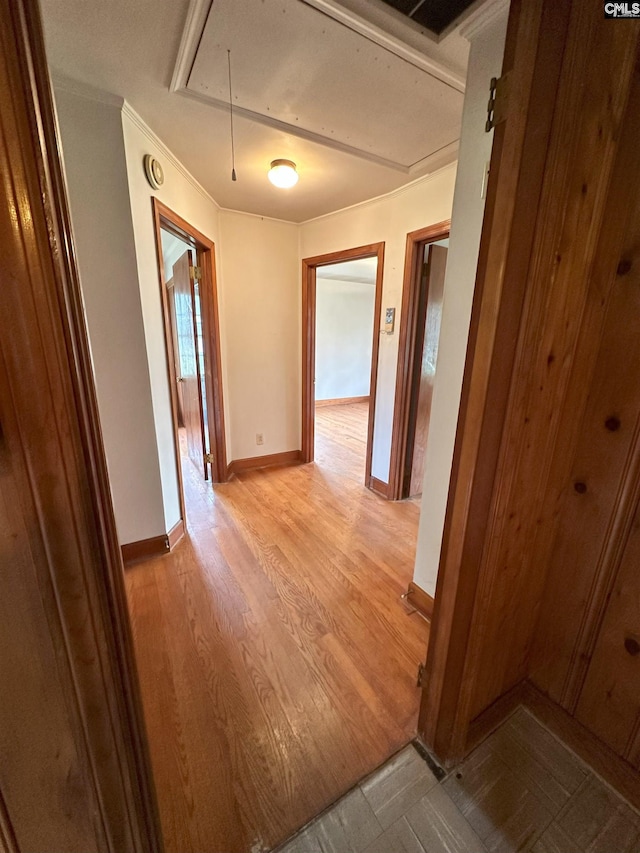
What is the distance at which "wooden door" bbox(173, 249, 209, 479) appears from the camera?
2701mm

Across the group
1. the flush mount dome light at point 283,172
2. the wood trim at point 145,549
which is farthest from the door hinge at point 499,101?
the wood trim at point 145,549

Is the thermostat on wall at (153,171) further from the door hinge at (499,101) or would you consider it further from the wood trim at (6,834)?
the wood trim at (6,834)

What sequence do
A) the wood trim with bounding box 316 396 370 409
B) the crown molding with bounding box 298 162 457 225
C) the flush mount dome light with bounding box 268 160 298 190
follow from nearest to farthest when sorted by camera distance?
the flush mount dome light with bounding box 268 160 298 190 < the crown molding with bounding box 298 162 457 225 < the wood trim with bounding box 316 396 370 409

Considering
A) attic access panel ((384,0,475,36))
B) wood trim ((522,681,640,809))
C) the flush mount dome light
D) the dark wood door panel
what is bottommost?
wood trim ((522,681,640,809))

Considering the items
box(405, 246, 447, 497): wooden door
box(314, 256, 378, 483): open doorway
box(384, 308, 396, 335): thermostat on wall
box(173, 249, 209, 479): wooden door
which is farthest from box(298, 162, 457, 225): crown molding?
box(314, 256, 378, 483): open doorway

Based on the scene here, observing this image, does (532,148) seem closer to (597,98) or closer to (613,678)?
(597,98)

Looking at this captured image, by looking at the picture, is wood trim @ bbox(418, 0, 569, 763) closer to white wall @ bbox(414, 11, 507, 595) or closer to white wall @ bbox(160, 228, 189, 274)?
white wall @ bbox(414, 11, 507, 595)

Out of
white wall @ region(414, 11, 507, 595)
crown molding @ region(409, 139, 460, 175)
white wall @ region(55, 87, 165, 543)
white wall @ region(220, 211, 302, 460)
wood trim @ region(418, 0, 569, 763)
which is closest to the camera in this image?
wood trim @ region(418, 0, 569, 763)

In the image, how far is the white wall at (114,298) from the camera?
1469mm

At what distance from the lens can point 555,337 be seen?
831 millimetres

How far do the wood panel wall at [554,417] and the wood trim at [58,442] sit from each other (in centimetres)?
80

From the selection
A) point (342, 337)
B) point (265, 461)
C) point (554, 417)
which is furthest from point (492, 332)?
point (342, 337)

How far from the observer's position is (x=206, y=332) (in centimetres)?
266

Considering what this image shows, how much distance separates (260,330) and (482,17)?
2295 millimetres
